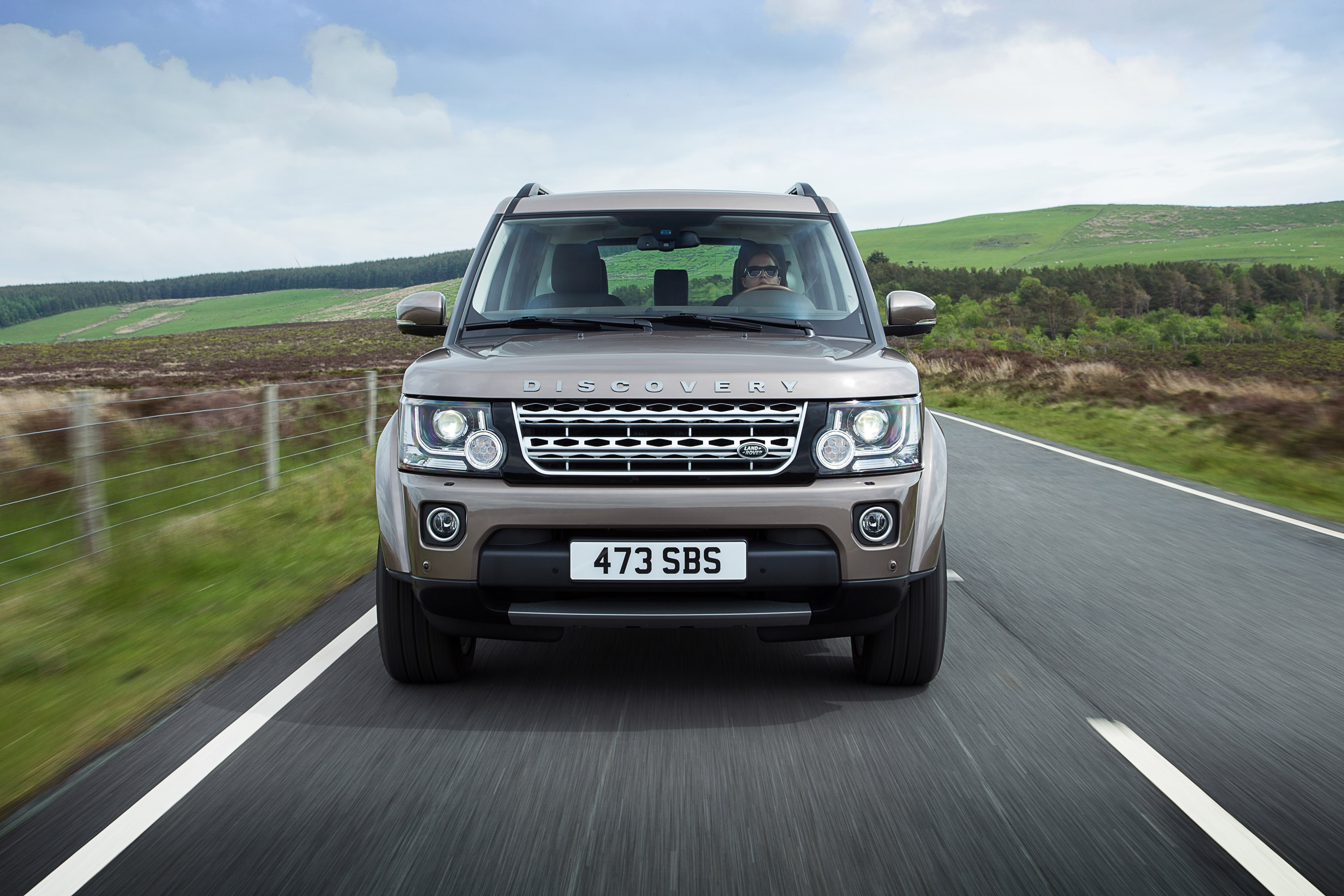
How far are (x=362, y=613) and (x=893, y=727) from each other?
2.95m

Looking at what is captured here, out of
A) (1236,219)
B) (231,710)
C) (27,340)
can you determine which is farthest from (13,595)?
(1236,219)

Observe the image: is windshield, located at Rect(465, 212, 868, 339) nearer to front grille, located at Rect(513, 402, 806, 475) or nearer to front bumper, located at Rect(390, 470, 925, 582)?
front grille, located at Rect(513, 402, 806, 475)

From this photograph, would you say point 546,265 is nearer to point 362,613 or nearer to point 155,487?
point 362,613

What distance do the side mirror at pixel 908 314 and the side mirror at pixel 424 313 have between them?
203 cm

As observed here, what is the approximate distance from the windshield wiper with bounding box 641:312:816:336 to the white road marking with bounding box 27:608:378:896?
6.94 feet

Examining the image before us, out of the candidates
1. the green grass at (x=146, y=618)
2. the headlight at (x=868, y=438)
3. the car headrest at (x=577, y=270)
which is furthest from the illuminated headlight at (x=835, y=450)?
the green grass at (x=146, y=618)

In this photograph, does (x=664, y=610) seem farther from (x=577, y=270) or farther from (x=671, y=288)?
(x=577, y=270)

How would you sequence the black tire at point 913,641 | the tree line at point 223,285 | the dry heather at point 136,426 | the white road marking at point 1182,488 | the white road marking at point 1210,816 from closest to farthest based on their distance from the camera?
the white road marking at point 1210,816, the black tire at point 913,641, the white road marking at point 1182,488, the dry heather at point 136,426, the tree line at point 223,285

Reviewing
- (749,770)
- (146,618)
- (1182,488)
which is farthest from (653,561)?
(1182,488)

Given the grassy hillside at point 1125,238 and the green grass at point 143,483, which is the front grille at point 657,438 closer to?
the green grass at point 143,483

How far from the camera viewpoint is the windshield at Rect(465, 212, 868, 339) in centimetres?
452

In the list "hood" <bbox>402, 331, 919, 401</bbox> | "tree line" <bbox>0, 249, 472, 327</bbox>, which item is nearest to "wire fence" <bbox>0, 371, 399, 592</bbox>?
"hood" <bbox>402, 331, 919, 401</bbox>

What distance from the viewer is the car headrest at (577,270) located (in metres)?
4.67

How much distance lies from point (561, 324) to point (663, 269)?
75 cm
